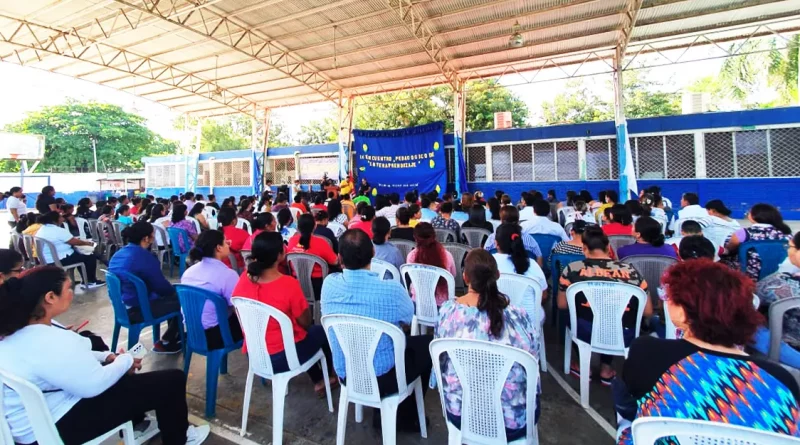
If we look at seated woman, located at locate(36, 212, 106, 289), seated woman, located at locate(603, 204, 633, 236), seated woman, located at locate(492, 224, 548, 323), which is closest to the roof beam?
seated woman, located at locate(36, 212, 106, 289)

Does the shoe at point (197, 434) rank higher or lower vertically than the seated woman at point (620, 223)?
lower

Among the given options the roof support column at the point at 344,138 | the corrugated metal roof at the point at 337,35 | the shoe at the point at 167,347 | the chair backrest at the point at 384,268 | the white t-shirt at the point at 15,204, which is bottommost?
the shoe at the point at 167,347

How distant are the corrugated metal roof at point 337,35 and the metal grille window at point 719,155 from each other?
84.9 inches

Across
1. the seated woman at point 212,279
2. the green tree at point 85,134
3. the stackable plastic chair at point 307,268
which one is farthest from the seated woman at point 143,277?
the green tree at point 85,134

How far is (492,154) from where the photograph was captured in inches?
457

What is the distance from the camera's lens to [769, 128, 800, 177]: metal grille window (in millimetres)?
8375

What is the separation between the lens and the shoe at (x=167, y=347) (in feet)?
10.5

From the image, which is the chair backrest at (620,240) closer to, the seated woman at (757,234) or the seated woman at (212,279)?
the seated woman at (757,234)

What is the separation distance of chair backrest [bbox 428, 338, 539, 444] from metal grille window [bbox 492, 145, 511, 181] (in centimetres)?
1046

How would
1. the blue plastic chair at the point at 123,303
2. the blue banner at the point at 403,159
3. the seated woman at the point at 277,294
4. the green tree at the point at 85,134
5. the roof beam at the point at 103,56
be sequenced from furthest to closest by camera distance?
the green tree at the point at 85,134, the blue banner at the point at 403,159, the roof beam at the point at 103,56, the blue plastic chair at the point at 123,303, the seated woman at the point at 277,294

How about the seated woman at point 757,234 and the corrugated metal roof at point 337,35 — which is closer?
the seated woman at point 757,234

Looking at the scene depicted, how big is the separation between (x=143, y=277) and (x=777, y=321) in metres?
3.87

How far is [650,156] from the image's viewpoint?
9789 mm

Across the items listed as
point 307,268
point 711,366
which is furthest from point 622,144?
point 711,366
